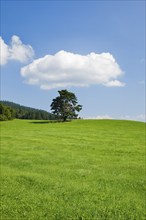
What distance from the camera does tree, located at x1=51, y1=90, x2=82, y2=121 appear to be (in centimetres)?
10275

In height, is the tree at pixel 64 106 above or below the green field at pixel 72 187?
above

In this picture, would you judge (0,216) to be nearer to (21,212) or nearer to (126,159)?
(21,212)

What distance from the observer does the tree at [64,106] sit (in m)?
103

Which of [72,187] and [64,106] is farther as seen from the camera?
[64,106]

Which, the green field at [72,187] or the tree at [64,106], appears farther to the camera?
the tree at [64,106]

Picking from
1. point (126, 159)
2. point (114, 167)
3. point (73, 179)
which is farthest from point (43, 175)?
point (126, 159)

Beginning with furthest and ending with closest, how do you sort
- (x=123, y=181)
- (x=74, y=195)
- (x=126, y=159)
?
(x=126, y=159), (x=123, y=181), (x=74, y=195)

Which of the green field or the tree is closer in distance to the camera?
the green field

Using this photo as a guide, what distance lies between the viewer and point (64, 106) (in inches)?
4021

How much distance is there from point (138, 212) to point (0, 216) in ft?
19.7

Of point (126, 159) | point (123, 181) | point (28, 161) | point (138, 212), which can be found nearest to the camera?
point (138, 212)

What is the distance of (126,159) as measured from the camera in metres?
27.9

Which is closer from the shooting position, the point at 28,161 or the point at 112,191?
the point at 112,191

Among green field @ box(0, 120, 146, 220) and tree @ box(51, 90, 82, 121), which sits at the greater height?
tree @ box(51, 90, 82, 121)
